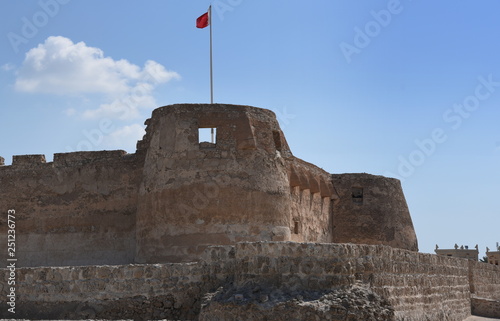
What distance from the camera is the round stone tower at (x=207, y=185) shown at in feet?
51.8

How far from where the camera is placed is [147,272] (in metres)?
11.8

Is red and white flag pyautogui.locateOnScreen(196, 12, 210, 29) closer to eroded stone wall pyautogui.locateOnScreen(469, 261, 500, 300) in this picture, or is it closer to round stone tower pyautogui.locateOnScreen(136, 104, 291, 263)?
round stone tower pyautogui.locateOnScreen(136, 104, 291, 263)

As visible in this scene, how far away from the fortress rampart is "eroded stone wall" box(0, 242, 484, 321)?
12.2 feet

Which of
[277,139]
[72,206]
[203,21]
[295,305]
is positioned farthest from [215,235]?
[203,21]

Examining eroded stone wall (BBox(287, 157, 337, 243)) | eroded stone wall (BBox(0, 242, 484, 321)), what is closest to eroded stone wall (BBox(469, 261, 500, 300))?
eroded stone wall (BBox(287, 157, 337, 243))

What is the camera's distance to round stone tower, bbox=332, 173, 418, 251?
23.1 m

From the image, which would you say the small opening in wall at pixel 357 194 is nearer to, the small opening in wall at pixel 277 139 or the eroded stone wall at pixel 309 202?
the eroded stone wall at pixel 309 202

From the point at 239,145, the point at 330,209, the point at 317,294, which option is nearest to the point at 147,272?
the point at 317,294

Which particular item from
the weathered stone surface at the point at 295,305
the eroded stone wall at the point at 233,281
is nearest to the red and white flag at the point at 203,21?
the eroded stone wall at the point at 233,281

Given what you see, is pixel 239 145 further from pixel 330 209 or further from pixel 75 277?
pixel 330 209

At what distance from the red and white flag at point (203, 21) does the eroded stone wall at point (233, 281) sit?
32.9 ft

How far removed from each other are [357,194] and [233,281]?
13251 millimetres

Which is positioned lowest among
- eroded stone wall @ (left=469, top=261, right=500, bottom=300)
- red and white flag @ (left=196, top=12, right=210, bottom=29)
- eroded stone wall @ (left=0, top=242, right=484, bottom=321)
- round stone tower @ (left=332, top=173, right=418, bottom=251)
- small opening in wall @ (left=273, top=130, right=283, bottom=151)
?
eroded stone wall @ (left=469, top=261, right=500, bottom=300)

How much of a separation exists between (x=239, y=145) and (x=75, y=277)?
18.8ft
